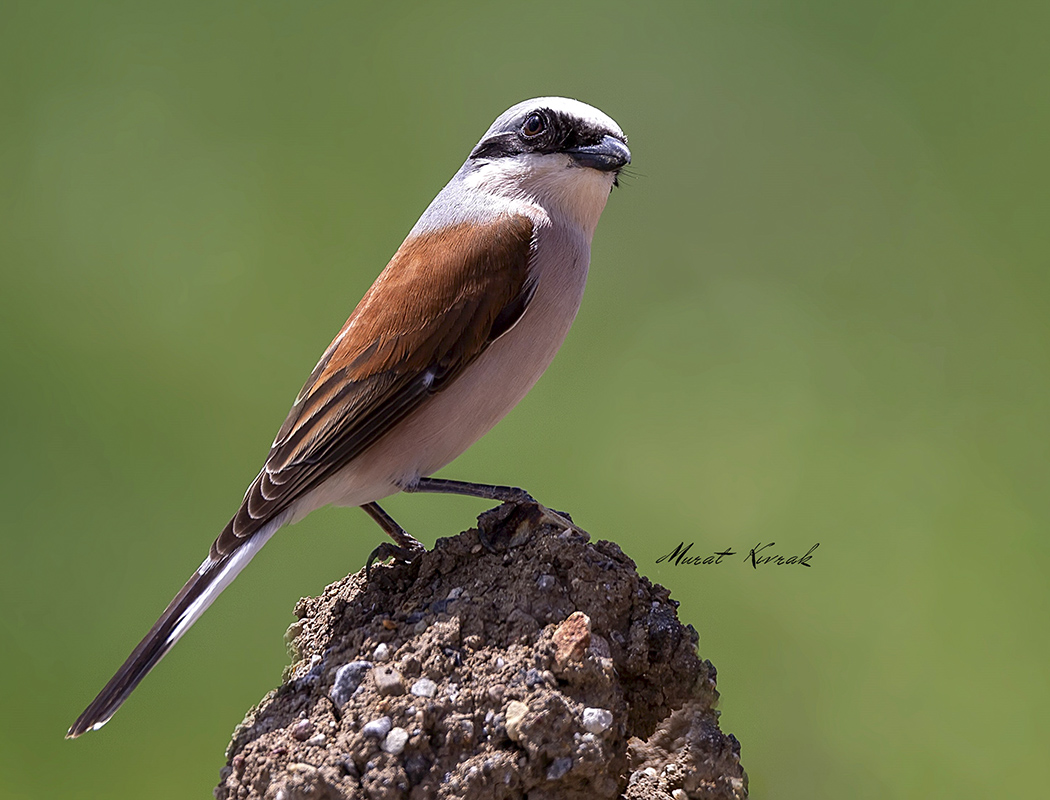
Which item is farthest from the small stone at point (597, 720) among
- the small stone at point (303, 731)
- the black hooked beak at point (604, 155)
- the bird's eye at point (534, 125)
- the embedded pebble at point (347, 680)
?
the bird's eye at point (534, 125)

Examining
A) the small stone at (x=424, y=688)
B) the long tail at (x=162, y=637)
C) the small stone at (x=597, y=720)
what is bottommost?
the long tail at (x=162, y=637)

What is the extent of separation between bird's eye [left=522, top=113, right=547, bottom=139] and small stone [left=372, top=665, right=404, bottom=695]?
214 centimetres

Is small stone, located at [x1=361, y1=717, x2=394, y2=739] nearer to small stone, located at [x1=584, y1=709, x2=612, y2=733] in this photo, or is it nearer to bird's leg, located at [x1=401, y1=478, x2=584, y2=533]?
small stone, located at [x1=584, y1=709, x2=612, y2=733]

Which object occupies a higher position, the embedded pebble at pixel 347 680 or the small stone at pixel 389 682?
the small stone at pixel 389 682

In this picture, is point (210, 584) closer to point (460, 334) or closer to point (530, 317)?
point (460, 334)

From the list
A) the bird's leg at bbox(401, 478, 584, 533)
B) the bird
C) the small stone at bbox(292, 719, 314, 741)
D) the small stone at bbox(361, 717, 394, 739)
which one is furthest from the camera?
the bird

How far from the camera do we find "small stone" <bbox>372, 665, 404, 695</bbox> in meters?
2.68

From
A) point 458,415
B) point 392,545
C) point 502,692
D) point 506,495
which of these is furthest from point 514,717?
point 458,415

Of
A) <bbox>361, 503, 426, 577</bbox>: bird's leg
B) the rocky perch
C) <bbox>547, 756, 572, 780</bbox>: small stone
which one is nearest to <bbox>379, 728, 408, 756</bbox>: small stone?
the rocky perch

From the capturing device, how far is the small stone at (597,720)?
2.54 meters

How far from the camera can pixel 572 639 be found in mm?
2648

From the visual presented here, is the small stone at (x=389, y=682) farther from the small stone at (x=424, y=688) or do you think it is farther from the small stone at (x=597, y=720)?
the small stone at (x=597, y=720)

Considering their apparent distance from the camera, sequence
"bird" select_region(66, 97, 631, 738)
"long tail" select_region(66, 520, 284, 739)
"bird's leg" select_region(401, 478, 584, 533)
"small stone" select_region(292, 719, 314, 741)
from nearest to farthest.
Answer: "small stone" select_region(292, 719, 314, 741)
"long tail" select_region(66, 520, 284, 739)
"bird's leg" select_region(401, 478, 584, 533)
"bird" select_region(66, 97, 631, 738)

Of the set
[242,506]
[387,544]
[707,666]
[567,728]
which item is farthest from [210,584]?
[707,666]
